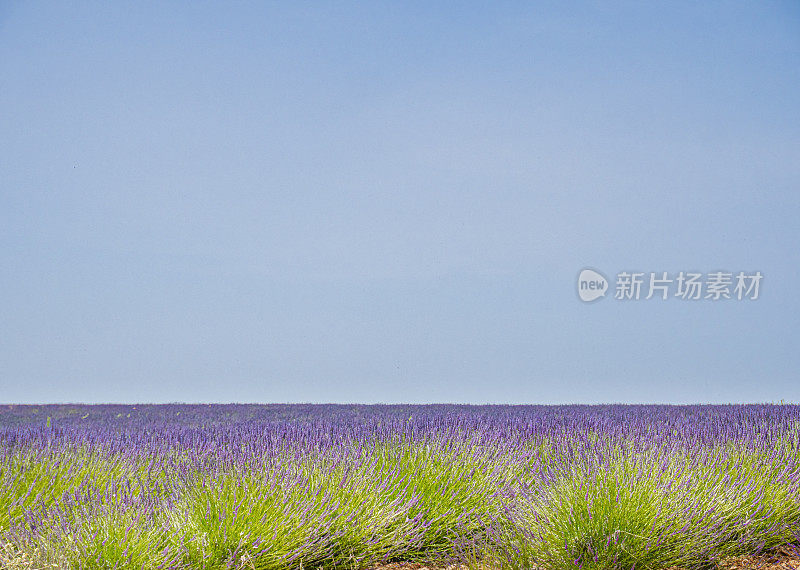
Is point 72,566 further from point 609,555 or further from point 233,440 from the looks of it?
point 233,440

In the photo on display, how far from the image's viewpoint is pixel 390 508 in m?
3.78

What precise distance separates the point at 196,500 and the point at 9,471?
1.69 metres

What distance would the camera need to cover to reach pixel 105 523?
3164 mm

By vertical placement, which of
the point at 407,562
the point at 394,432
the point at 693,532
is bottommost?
the point at 407,562

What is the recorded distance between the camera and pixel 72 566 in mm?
2973

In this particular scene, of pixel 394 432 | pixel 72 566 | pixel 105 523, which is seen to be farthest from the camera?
pixel 394 432

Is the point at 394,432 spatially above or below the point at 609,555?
above

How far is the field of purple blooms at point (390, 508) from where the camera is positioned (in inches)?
129

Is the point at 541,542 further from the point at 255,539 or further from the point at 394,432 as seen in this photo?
the point at 394,432

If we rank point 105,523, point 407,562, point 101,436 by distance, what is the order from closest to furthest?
point 105,523 < point 407,562 < point 101,436

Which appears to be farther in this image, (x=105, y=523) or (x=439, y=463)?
(x=439, y=463)

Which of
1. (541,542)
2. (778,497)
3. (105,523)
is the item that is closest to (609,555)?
Answer: (541,542)

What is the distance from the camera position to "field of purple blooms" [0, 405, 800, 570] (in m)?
3.27

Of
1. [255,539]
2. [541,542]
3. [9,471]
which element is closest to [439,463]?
[541,542]
